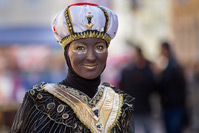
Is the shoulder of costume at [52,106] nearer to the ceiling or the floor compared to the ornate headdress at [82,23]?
nearer to the floor

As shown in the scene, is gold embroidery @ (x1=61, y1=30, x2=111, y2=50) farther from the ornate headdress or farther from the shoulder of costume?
the shoulder of costume

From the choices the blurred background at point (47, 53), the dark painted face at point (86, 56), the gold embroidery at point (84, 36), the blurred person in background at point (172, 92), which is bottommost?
the blurred background at point (47, 53)

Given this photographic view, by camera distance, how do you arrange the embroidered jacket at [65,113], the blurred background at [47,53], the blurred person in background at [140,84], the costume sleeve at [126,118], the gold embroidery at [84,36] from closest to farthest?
the embroidered jacket at [65,113]
the gold embroidery at [84,36]
the costume sleeve at [126,118]
the blurred person in background at [140,84]
the blurred background at [47,53]

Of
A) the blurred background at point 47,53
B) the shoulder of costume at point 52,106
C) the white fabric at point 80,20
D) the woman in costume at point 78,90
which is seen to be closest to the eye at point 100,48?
the woman in costume at point 78,90

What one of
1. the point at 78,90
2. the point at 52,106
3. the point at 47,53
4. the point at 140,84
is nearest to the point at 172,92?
the point at 140,84

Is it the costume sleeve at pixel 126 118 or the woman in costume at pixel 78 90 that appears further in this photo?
the costume sleeve at pixel 126 118

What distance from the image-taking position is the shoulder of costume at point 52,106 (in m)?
3.68

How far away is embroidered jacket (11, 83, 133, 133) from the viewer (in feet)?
12.0

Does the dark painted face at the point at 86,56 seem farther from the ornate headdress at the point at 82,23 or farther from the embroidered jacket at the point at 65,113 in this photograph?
the embroidered jacket at the point at 65,113

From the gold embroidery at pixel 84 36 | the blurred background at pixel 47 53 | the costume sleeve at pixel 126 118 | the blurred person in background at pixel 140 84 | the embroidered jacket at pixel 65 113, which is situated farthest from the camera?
the blurred background at pixel 47 53

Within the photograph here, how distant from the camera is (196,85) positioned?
12.0m

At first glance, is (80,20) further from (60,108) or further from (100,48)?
(60,108)

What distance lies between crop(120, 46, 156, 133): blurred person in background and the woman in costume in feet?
14.8

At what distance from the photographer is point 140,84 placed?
27.7 feet
